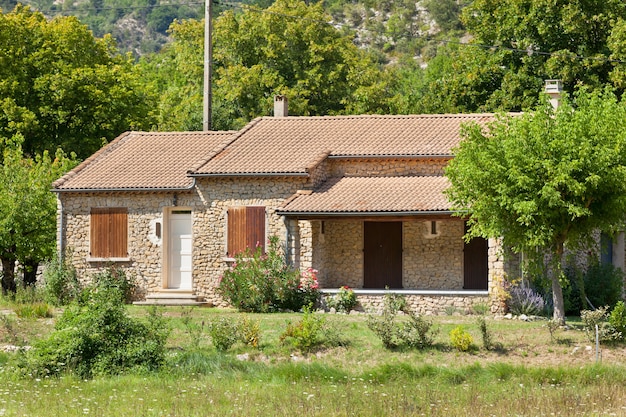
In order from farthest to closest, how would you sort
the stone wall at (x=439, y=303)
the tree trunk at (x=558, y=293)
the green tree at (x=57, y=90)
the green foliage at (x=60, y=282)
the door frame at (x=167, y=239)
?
the green tree at (x=57, y=90) < the door frame at (x=167, y=239) < the green foliage at (x=60, y=282) < the stone wall at (x=439, y=303) < the tree trunk at (x=558, y=293)

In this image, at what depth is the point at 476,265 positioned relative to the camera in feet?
93.0

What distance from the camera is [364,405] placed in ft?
51.1

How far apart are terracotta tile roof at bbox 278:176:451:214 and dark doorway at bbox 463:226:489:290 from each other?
178 centimetres

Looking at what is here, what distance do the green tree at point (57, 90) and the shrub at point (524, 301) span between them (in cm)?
2029

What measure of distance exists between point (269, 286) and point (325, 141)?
16.9 feet

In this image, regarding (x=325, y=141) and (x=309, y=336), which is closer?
(x=309, y=336)

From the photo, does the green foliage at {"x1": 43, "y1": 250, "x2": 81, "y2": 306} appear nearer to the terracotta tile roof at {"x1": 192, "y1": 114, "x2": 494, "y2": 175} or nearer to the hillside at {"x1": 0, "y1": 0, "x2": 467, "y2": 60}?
the terracotta tile roof at {"x1": 192, "y1": 114, "x2": 494, "y2": 175}

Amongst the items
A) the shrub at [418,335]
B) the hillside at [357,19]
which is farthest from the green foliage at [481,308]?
the hillside at [357,19]

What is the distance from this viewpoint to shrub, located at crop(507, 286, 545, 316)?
2559 centimetres

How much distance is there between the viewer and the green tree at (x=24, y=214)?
31.3m

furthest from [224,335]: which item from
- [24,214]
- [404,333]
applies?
[24,214]

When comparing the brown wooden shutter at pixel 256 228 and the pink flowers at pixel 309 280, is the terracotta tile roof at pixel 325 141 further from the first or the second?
the pink flowers at pixel 309 280

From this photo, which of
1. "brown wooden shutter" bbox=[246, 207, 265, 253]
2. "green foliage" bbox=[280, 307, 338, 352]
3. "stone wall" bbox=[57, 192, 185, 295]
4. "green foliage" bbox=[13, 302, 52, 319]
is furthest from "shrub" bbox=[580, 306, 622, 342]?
"green foliage" bbox=[13, 302, 52, 319]

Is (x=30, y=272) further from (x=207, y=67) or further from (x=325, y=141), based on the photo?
(x=325, y=141)
